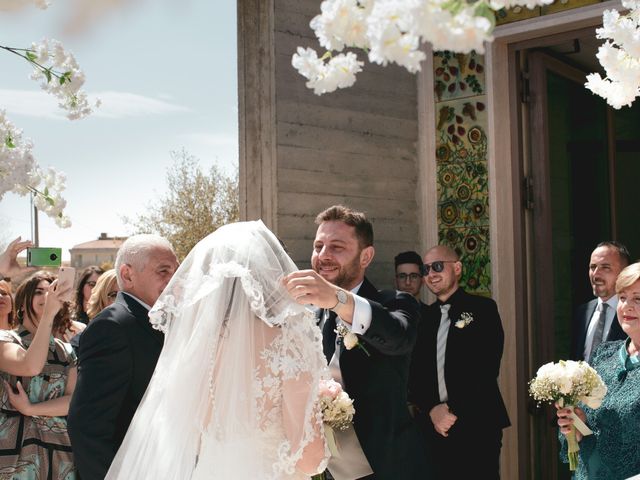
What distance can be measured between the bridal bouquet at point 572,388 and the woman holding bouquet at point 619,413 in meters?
0.04

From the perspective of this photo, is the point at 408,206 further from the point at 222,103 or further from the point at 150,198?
the point at 150,198

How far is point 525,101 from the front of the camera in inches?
254

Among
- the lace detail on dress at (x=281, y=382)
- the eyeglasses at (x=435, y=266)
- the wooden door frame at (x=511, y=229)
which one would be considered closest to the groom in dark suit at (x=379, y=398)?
the lace detail on dress at (x=281, y=382)

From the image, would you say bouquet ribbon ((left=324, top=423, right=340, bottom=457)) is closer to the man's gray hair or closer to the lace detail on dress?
the lace detail on dress

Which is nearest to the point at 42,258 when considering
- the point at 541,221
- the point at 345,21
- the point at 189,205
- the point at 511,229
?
the point at 345,21

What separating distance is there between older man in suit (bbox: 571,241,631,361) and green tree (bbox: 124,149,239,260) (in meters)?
20.6

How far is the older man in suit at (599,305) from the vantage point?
527cm

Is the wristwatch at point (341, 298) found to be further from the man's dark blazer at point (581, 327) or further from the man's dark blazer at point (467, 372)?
the man's dark blazer at point (581, 327)

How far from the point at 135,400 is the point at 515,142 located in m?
4.05

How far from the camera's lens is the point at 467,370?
5.17 metres

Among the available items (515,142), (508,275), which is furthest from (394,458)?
(515,142)

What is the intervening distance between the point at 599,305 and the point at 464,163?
5.56ft

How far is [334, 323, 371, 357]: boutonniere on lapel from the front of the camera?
350 cm

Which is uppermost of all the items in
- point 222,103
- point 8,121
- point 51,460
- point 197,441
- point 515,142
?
point 222,103
